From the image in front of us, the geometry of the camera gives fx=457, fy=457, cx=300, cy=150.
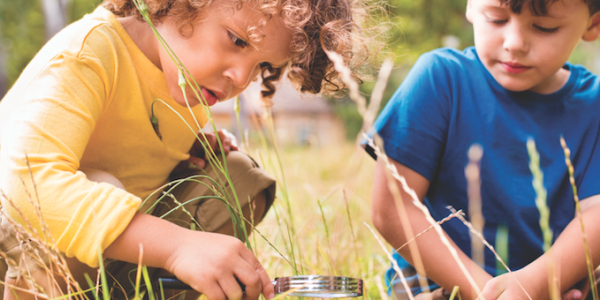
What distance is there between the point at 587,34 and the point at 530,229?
60cm

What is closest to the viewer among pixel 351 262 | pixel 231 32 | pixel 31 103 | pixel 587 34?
pixel 31 103

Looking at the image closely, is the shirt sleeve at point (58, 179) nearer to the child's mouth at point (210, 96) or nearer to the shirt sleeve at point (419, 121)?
the child's mouth at point (210, 96)

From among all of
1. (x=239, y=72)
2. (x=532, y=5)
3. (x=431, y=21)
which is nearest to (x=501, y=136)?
(x=532, y=5)

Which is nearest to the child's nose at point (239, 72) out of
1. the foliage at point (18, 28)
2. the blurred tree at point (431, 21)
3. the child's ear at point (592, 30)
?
the child's ear at point (592, 30)

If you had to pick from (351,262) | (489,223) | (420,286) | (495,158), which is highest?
(495,158)

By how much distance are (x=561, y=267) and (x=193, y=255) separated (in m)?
0.93

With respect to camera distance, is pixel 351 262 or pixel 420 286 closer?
pixel 420 286

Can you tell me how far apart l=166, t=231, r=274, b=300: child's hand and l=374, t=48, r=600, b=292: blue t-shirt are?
0.60 metres

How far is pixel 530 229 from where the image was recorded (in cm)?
137

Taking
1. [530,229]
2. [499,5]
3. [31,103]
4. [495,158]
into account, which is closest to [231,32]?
[31,103]

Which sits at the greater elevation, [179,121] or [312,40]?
Result: [312,40]

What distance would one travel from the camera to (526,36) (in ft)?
3.94

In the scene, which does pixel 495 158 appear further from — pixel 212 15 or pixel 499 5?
pixel 212 15

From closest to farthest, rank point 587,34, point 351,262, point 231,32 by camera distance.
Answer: point 231,32 < point 587,34 < point 351,262
